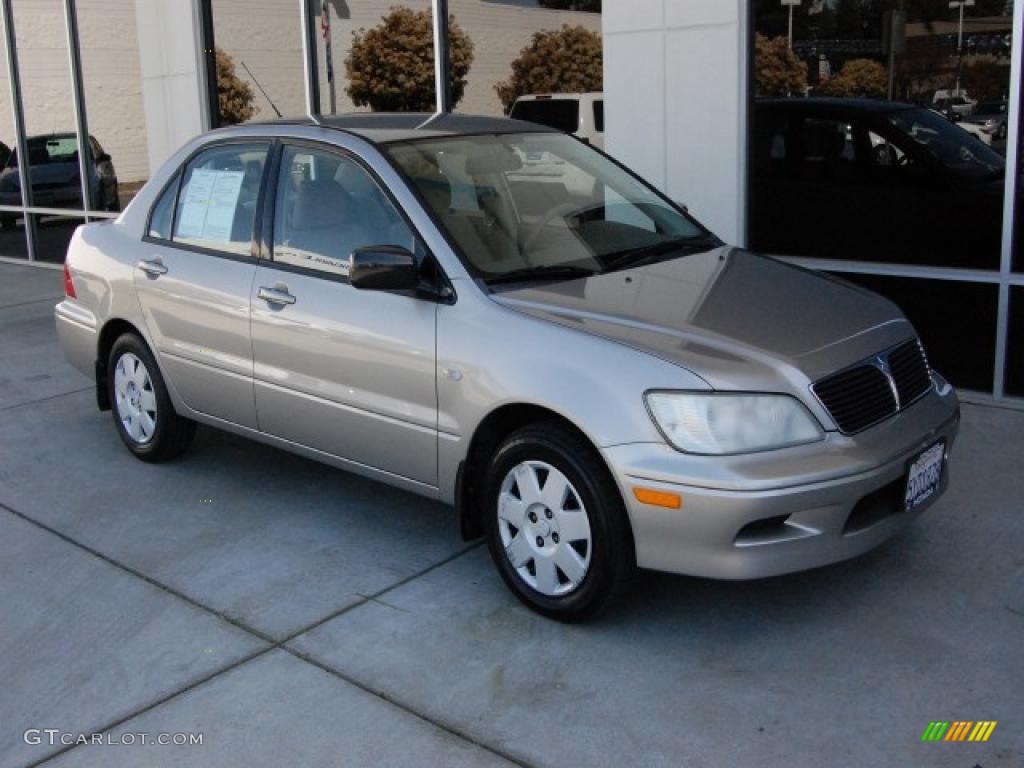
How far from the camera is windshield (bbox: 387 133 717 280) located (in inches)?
183

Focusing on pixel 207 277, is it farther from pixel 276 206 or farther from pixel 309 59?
pixel 309 59

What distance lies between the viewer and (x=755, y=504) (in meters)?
3.69

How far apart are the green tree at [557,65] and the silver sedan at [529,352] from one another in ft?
10.3

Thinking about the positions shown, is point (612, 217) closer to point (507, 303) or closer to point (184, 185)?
point (507, 303)

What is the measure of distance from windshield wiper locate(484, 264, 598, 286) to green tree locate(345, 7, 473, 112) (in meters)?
4.99

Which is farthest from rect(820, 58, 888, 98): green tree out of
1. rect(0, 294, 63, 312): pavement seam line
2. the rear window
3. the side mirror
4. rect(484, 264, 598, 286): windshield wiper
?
rect(0, 294, 63, 312): pavement seam line

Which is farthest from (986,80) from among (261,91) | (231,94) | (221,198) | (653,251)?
(231,94)

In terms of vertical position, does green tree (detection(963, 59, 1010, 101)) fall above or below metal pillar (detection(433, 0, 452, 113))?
below

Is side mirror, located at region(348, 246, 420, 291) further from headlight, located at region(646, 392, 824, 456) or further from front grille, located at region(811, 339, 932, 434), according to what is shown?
front grille, located at region(811, 339, 932, 434)

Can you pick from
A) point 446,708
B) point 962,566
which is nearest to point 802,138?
point 962,566

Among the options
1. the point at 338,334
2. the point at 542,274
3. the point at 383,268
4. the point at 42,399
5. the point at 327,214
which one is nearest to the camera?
the point at 383,268

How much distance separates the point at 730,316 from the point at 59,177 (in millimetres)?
11064

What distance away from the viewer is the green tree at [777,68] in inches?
284

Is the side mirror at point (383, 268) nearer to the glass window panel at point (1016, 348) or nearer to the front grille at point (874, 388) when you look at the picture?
the front grille at point (874, 388)
